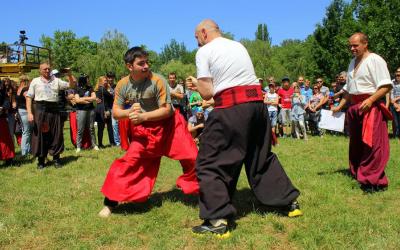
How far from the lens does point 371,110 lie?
210 inches

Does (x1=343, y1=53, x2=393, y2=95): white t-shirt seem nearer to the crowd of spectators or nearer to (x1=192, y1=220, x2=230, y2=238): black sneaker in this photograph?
(x1=192, y1=220, x2=230, y2=238): black sneaker

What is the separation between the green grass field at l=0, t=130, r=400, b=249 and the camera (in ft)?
12.5

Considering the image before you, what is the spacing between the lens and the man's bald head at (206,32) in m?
4.20

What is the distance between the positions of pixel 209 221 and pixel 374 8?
2875cm

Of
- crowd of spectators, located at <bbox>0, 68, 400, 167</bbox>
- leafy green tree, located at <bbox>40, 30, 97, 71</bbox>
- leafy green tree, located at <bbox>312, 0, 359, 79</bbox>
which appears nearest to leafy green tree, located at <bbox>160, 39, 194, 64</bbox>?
leafy green tree, located at <bbox>40, 30, 97, 71</bbox>

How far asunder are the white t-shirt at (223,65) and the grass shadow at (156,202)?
173 centimetres

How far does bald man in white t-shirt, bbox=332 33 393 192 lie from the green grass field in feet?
0.80

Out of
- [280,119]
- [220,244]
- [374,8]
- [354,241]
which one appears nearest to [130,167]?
[220,244]

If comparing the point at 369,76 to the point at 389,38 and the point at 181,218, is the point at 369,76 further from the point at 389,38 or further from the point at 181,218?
the point at 389,38

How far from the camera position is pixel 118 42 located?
151ft

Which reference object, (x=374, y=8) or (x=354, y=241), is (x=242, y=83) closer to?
(x=354, y=241)

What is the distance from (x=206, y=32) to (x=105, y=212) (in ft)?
7.65

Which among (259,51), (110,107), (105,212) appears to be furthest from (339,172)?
(259,51)

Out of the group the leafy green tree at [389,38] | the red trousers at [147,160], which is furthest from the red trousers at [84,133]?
the leafy green tree at [389,38]
